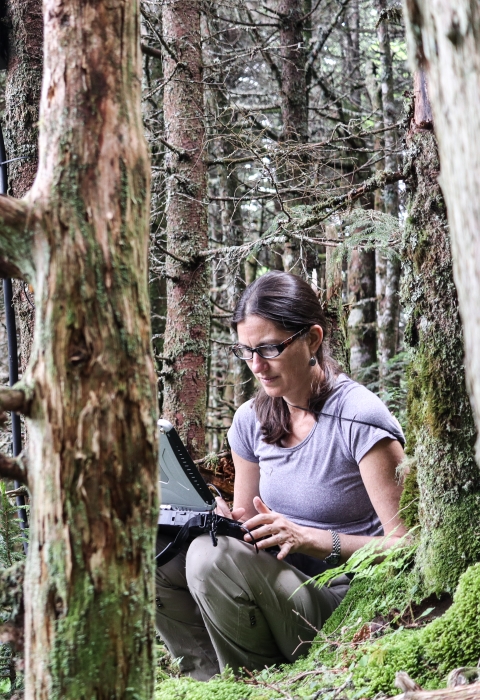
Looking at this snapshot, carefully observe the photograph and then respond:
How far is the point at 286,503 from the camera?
3.69 meters

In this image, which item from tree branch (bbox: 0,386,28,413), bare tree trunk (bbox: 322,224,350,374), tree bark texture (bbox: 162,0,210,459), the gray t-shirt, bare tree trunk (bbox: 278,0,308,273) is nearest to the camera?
tree branch (bbox: 0,386,28,413)

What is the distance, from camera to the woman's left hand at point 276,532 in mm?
3223

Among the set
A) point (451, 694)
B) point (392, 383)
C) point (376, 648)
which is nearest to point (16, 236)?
point (451, 694)

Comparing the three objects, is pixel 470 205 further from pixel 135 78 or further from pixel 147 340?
pixel 135 78

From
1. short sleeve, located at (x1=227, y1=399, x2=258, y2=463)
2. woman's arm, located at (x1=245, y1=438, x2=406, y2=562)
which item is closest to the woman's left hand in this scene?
woman's arm, located at (x1=245, y1=438, x2=406, y2=562)

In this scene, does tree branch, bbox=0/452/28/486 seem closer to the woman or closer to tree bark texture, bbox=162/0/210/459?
the woman

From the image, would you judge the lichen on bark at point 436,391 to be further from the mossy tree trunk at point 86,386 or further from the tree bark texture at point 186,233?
the tree bark texture at point 186,233

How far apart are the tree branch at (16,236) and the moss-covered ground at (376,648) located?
1784mm

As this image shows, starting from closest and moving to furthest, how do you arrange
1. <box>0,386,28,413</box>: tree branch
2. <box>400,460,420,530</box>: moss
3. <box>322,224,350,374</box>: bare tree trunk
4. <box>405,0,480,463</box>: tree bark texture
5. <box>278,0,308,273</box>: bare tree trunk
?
<box>405,0,480,463</box>: tree bark texture
<box>0,386,28,413</box>: tree branch
<box>400,460,420,530</box>: moss
<box>322,224,350,374</box>: bare tree trunk
<box>278,0,308,273</box>: bare tree trunk

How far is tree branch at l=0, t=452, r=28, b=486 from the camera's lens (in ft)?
4.89

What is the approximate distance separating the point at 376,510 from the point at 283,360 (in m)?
0.92

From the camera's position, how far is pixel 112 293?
1.51 meters

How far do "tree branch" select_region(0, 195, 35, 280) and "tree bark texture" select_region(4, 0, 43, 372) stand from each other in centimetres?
176

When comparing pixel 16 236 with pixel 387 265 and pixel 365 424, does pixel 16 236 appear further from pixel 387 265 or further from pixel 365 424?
pixel 387 265
